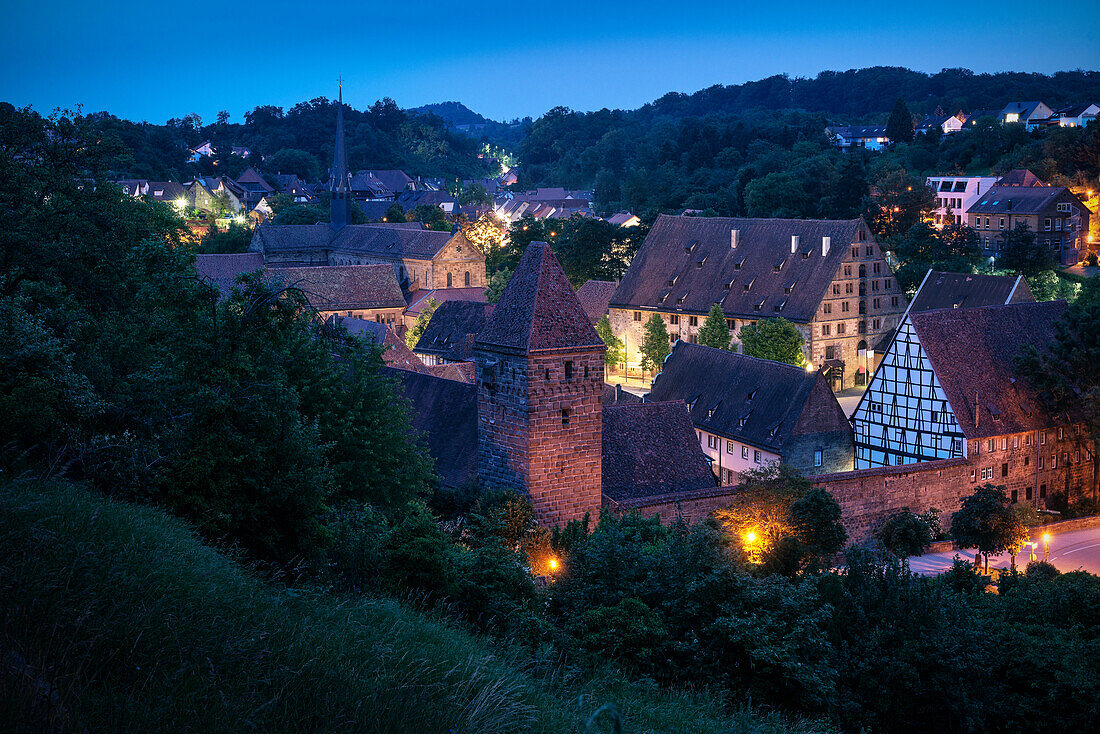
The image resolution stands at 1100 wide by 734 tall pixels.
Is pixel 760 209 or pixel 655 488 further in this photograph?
pixel 760 209

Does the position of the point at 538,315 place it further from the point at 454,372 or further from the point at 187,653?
the point at 454,372

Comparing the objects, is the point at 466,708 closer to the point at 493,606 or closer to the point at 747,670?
the point at 493,606

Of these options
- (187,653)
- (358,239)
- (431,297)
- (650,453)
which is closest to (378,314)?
(431,297)

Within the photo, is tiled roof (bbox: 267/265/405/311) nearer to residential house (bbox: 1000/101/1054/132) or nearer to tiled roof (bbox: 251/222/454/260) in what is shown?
tiled roof (bbox: 251/222/454/260)

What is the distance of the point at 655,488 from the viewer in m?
31.4

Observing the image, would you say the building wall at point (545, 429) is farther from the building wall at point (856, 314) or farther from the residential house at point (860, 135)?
the residential house at point (860, 135)

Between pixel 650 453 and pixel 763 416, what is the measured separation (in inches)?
419

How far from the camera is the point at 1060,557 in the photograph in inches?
1390

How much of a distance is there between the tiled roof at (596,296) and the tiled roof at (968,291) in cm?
2067

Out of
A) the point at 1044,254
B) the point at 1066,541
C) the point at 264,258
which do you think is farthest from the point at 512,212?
the point at 1066,541

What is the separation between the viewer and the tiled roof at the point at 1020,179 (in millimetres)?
97875

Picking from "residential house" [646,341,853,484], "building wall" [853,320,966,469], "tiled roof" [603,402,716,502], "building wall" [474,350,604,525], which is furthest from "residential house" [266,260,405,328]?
"building wall" [474,350,604,525]

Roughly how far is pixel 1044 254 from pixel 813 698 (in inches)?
2825

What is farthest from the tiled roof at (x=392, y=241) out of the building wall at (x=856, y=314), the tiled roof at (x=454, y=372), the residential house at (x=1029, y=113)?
the residential house at (x=1029, y=113)
